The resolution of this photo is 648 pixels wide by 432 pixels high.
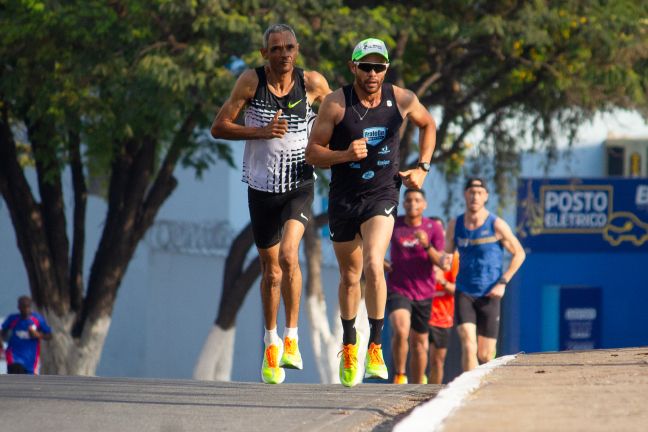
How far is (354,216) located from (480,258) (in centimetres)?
395

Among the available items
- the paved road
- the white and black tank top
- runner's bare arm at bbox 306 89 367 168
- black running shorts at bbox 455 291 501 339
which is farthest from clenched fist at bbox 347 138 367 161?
black running shorts at bbox 455 291 501 339

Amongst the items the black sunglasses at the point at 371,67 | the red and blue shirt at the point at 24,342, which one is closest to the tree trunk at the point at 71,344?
the red and blue shirt at the point at 24,342

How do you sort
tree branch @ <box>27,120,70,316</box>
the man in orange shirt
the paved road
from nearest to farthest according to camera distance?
the paved road, the man in orange shirt, tree branch @ <box>27,120,70,316</box>

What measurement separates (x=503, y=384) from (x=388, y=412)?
0.71 m

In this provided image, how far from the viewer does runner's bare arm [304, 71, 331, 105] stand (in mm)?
9227

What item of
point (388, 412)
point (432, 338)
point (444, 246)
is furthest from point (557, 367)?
point (432, 338)

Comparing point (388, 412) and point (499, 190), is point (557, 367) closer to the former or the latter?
point (388, 412)

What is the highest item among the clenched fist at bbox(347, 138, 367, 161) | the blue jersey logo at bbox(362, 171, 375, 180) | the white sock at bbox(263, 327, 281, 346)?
the clenched fist at bbox(347, 138, 367, 161)

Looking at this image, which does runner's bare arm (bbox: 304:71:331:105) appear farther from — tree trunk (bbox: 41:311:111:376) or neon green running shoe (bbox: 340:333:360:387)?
tree trunk (bbox: 41:311:111:376)

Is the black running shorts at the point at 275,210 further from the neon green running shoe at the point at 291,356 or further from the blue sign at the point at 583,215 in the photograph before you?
the blue sign at the point at 583,215

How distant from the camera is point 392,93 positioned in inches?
349

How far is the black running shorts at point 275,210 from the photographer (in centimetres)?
919

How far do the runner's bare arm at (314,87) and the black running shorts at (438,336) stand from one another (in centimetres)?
567

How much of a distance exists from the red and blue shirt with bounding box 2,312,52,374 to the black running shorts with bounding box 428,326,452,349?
5.36 metres
